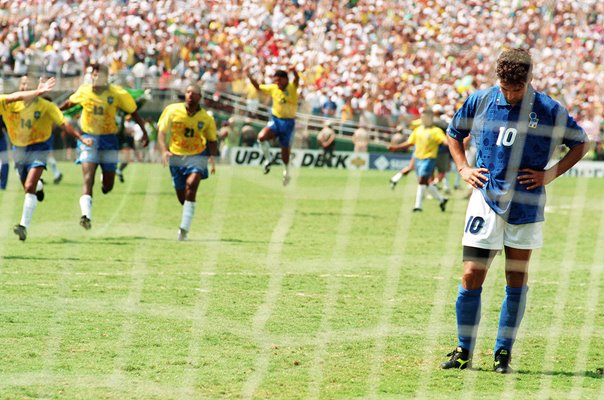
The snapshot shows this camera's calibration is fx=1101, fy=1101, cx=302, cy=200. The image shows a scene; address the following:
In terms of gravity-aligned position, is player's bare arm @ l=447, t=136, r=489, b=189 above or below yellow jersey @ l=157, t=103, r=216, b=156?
above

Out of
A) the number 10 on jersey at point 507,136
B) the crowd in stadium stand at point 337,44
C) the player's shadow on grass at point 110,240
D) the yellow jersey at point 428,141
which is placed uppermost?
the crowd in stadium stand at point 337,44

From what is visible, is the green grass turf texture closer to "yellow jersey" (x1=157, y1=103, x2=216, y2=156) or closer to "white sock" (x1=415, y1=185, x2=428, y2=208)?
"yellow jersey" (x1=157, y1=103, x2=216, y2=156)

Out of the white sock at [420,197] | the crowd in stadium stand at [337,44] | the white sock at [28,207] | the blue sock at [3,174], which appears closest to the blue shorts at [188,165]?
the white sock at [28,207]

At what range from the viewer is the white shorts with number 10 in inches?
267

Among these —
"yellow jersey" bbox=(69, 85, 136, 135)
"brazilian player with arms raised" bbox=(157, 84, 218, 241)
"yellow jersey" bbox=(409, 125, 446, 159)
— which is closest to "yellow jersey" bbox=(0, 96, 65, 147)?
"yellow jersey" bbox=(69, 85, 136, 135)

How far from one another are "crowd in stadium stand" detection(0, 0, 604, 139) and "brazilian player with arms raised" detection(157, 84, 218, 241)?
55.1 ft

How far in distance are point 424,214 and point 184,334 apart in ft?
42.5

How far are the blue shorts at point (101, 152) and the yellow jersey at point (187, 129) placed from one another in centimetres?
77

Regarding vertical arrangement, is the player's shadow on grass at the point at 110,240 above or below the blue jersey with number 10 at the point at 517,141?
below

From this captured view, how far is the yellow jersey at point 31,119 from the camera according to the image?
45.1 feet

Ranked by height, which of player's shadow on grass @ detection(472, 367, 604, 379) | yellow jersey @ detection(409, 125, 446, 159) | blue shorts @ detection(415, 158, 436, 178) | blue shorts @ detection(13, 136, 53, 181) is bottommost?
player's shadow on grass @ detection(472, 367, 604, 379)

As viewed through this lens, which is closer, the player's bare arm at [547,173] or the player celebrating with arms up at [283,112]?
the player's bare arm at [547,173]

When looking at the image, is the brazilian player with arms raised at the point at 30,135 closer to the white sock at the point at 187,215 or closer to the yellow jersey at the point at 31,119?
the yellow jersey at the point at 31,119

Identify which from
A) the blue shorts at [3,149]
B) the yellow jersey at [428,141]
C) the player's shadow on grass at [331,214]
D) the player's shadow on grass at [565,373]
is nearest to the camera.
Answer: the player's shadow on grass at [565,373]
